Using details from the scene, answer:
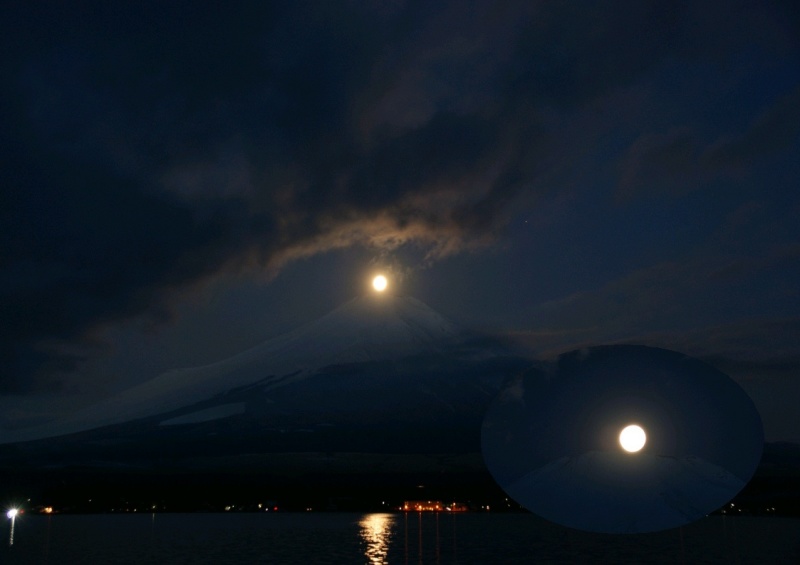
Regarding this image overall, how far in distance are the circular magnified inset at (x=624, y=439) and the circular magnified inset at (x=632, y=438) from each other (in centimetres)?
5

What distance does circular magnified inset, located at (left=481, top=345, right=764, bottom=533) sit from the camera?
4028 cm

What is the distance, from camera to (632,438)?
4019 cm

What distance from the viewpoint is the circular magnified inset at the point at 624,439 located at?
4028 cm

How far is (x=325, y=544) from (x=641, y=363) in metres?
131

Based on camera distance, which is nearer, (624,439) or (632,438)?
(632,438)

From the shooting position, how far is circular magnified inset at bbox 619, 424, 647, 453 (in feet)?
132

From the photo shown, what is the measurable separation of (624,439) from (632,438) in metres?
0.41

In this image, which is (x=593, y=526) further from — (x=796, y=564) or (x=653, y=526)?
(x=796, y=564)

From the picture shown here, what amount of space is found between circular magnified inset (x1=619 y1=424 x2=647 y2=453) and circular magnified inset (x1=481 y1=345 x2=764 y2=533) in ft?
0.17

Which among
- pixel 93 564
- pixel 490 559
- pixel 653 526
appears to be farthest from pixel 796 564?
pixel 93 564

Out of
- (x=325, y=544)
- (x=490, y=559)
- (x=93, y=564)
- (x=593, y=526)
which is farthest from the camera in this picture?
(x=325, y=544)

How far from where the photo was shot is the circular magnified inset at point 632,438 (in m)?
40.2

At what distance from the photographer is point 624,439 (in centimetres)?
4038

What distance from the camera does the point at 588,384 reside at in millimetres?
41844
